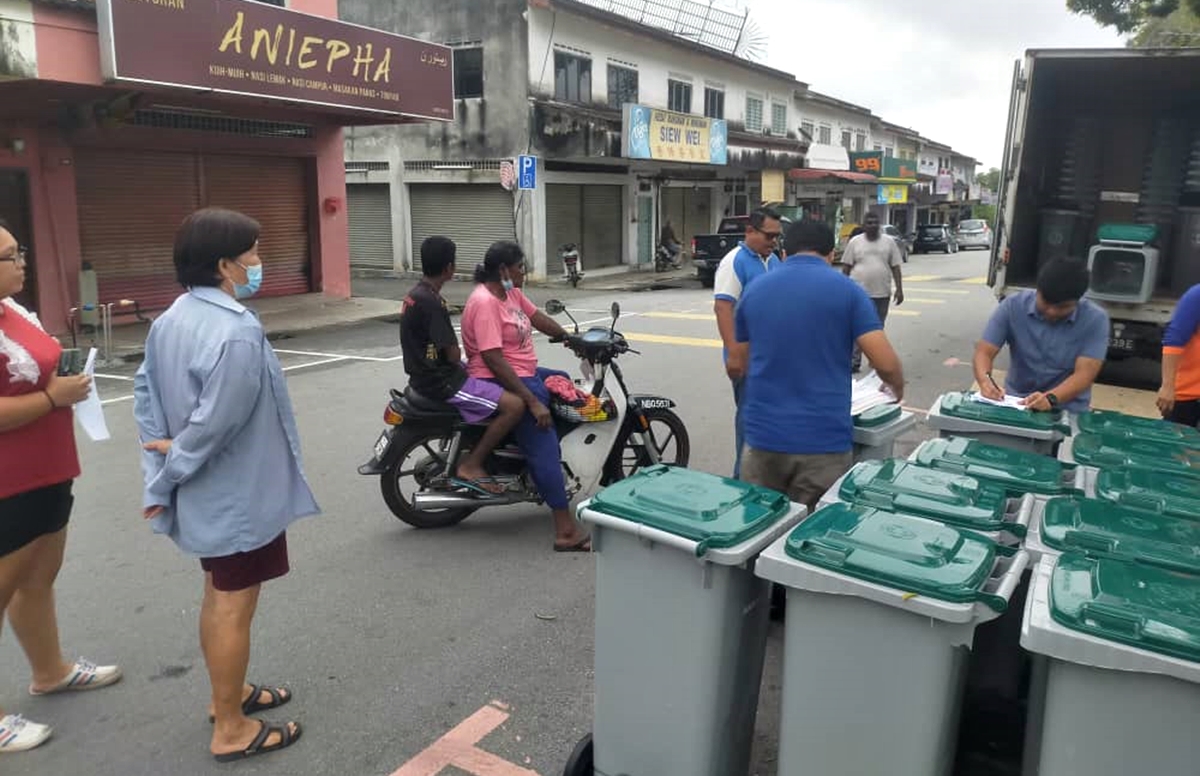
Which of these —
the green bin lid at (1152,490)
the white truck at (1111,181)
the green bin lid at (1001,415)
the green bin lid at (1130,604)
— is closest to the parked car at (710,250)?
the white truck at (1111,181)

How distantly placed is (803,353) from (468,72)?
815 inches

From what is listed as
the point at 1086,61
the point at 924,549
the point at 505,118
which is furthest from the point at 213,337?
the point at 505,118

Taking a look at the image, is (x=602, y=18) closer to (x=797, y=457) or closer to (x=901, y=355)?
(x=901, y=355)

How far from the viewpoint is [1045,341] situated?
434 centimetres

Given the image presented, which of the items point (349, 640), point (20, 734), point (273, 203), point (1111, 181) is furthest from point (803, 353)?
point (273, 203)

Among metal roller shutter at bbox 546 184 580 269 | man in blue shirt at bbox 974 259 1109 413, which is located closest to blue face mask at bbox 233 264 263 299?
man in blue shirt at bbox 974 259 1109 413

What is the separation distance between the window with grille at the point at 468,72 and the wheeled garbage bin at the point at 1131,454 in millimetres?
20623

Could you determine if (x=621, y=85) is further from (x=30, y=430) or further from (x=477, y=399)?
(x=30, y=430)

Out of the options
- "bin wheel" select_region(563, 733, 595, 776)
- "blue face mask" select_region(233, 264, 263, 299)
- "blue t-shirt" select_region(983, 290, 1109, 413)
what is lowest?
"bin wheel" select_region(563, 733, 595, 776)

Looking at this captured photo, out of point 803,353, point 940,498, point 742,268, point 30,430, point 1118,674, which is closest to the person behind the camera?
point 1118,674

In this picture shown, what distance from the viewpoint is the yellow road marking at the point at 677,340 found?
1200cm

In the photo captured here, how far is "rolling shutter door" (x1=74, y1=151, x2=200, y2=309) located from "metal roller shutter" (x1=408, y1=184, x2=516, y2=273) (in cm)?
848

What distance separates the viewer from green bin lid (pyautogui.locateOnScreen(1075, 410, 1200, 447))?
349cm

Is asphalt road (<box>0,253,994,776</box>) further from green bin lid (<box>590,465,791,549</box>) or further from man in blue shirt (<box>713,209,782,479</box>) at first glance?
man in blue shirt (<box>713,209,782,479</box>)
